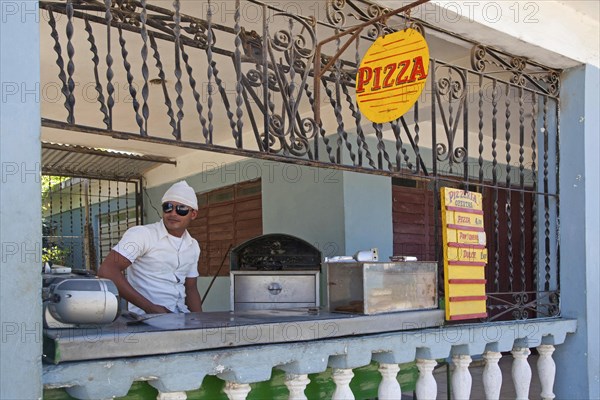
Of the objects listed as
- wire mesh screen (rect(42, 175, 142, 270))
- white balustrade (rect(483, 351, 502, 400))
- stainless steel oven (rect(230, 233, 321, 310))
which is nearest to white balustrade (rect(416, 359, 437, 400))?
white balustrade (rect(483, 351, 502, 400))

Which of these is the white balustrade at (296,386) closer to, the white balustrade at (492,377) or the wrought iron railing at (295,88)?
the wrought iron railing at (295,88)

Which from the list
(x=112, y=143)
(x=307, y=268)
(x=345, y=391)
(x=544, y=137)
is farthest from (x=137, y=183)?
(x=345, y=391)

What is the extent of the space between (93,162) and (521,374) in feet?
25.6

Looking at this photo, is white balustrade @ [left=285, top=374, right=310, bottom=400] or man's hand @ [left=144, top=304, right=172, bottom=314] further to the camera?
man's hand @ [left=144, top=304, right=172, bottom=314]

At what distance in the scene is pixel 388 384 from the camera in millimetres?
3209

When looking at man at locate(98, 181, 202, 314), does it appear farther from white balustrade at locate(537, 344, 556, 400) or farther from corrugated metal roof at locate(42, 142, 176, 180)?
corrugated metal roof at locate(42, 142, 176, 180)

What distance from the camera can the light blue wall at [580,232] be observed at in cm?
439

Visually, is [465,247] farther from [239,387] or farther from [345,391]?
[239,387]

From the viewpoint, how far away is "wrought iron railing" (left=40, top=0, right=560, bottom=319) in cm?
289

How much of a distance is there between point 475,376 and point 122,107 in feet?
17.4

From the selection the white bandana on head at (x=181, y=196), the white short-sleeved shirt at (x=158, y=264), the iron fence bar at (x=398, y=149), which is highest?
the iron fence bar at (x=398, y=149)

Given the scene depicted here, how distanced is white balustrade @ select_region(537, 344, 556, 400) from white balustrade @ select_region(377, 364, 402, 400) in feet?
4.51

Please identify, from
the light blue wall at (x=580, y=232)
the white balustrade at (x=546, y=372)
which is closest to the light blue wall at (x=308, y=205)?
the light blue wall at (x=580, y=232)

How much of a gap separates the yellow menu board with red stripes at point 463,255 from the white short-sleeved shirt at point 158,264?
1.76m
